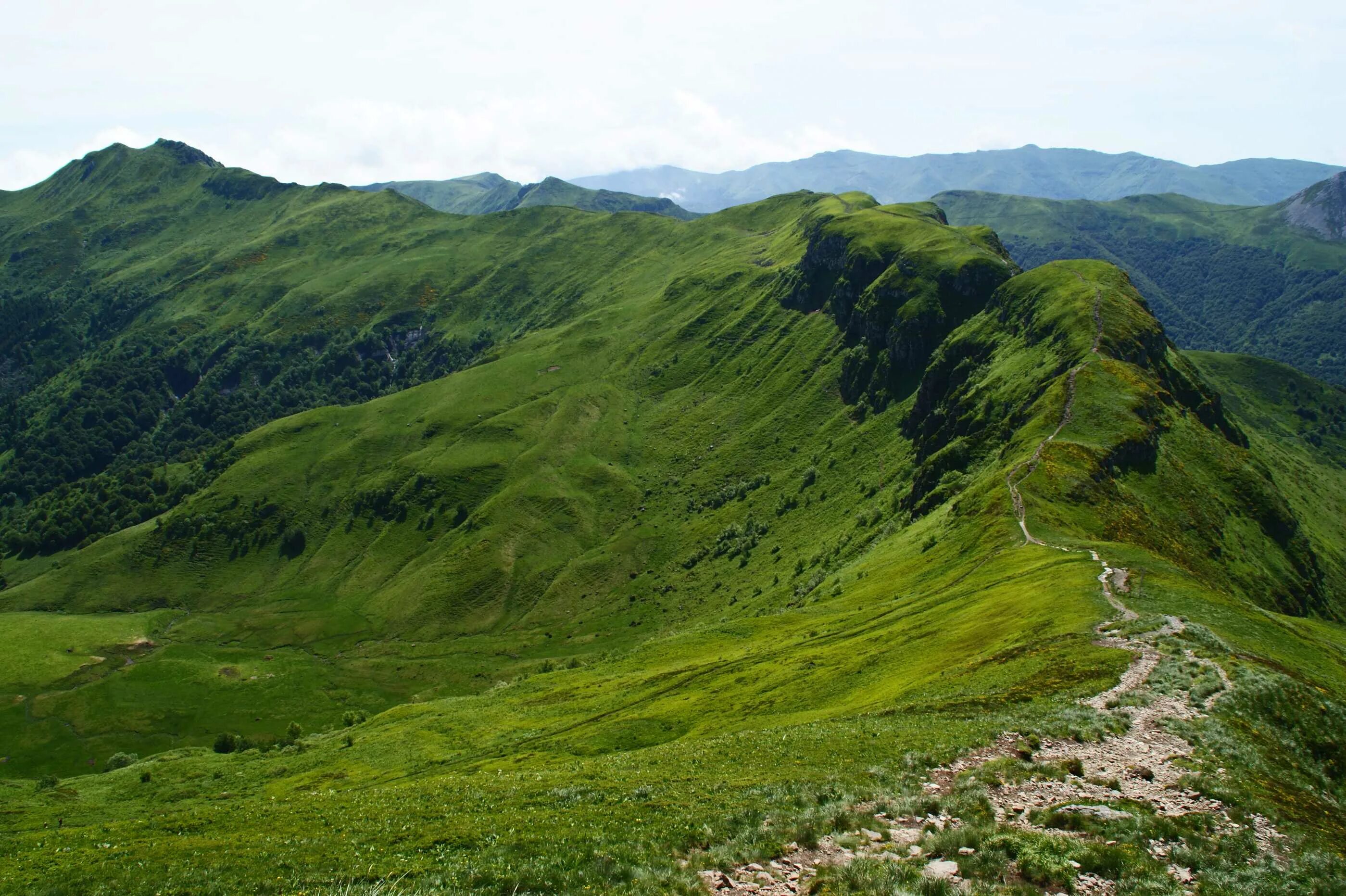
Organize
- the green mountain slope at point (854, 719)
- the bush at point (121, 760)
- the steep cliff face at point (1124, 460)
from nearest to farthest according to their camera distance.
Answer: the green mountain slope at point (854, 719), the steep cliff face at point (1124, 460), the bush at point (121, 760)

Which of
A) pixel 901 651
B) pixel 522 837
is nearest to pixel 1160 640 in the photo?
pixel 901 651

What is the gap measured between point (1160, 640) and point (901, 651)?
28948 mm

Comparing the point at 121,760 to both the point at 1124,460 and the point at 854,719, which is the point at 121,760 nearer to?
the point at 854,719

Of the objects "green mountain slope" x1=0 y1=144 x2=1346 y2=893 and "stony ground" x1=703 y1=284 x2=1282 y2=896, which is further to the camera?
"green mountain slope" x1=0 y1=144 x2=1346 y2=893

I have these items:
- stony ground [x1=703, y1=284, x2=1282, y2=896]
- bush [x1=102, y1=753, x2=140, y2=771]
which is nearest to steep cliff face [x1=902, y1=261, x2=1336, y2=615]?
stony ground [x1=703, y1=284, x2=1282, y2=896]

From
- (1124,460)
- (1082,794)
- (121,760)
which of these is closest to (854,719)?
(1082,794)

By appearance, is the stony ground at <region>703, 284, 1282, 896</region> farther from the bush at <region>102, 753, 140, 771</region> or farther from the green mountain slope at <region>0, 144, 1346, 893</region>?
the bush at <region>102, 753, 140, 771</region>

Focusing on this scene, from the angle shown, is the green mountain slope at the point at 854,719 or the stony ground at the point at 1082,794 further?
the green mountain slope at the point at 854,719

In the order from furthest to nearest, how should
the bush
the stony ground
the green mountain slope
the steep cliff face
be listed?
the bush → the steep cliff face → the green mountain slope → the stony ground

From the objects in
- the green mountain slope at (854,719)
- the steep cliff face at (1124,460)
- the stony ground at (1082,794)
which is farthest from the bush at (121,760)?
the steep cliff face at (1124,460)

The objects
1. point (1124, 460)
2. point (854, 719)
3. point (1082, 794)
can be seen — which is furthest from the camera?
point (1124, 460)

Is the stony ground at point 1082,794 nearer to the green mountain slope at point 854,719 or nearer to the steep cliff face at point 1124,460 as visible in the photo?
the green mountain slope at point 854,719

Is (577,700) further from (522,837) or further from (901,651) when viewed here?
(522,837)

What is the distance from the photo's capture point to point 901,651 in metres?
85.3
